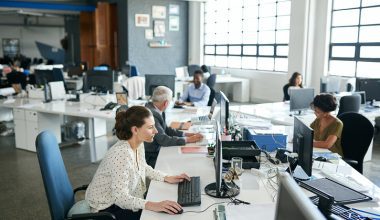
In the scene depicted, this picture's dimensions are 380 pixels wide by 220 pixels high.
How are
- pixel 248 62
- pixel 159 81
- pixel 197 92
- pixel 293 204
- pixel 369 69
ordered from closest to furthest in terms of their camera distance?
pixel 293 204 < pixel 159 81 < pixel 197 92 < pixel 369 69 < pixel 248 62

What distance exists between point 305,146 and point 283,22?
24.0 feet

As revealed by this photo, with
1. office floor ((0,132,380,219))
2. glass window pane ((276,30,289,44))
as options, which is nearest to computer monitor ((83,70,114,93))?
office floor ((0,132,380,219))

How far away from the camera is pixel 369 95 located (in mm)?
5707

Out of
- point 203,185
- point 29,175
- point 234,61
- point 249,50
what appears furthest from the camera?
point 234,61

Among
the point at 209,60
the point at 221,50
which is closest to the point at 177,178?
the point at 221,50

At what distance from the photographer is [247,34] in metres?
10.1

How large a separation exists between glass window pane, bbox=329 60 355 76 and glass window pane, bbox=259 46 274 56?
6.05 feet

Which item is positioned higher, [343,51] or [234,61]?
[343,51]

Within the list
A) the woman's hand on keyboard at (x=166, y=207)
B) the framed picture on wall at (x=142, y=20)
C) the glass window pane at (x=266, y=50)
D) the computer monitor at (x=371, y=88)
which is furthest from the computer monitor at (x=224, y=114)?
the framed picture on wall at (x=142, y=20)

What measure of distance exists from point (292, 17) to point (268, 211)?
7114 millimetres

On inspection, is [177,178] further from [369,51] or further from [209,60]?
[209,60]

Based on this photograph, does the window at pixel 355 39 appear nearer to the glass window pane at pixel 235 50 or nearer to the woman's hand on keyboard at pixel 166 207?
the glass window pane at pixel 235 50

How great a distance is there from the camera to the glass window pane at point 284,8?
8.77 m

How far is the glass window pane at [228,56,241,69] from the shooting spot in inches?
416
